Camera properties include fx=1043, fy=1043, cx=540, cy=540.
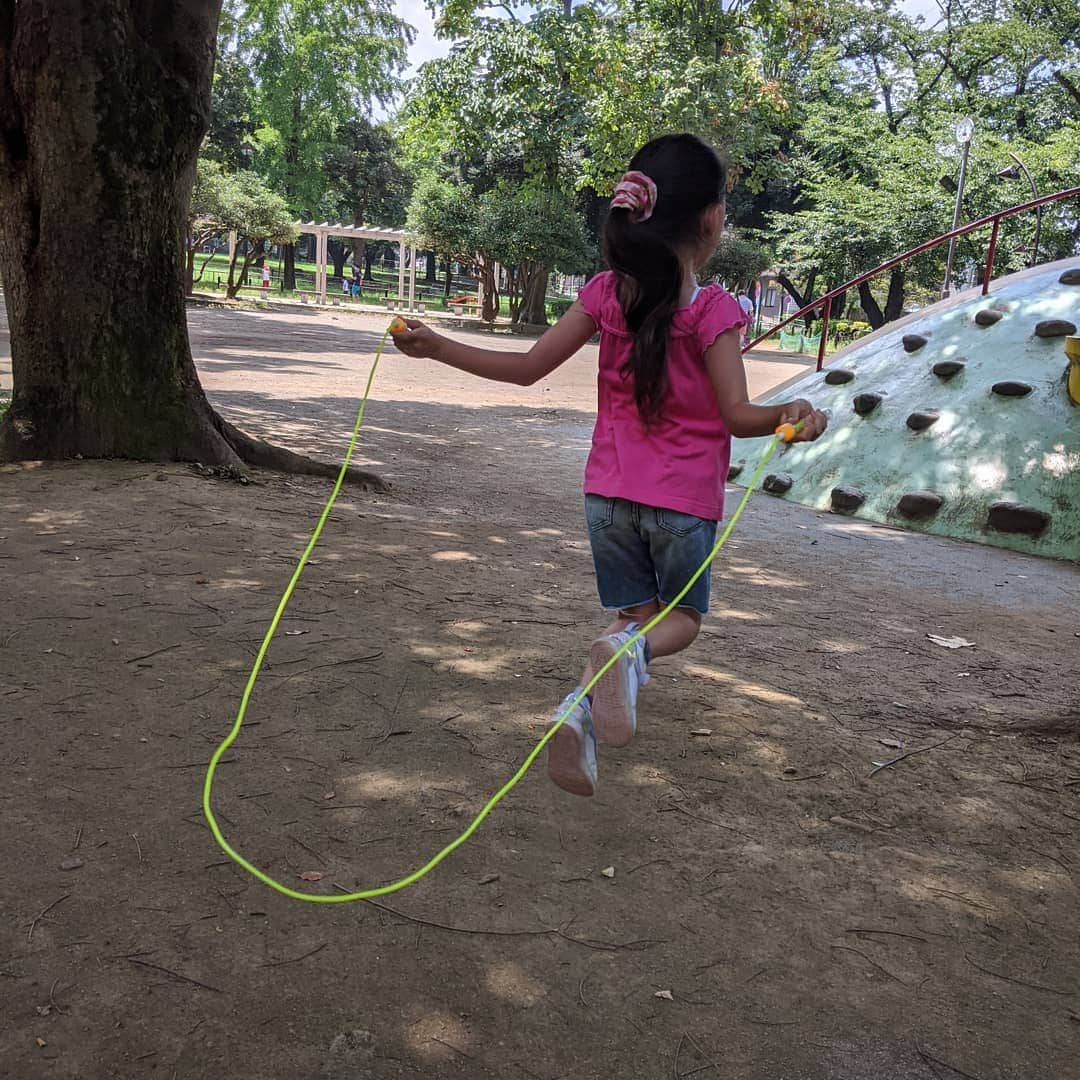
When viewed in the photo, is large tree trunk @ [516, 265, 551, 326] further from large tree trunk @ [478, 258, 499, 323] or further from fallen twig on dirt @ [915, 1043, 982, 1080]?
fallen twig on dirt @ [915, 1043, 982, 1080]

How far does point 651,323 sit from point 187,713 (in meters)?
2.06

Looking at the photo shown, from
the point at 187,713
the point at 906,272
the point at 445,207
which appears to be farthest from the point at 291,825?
the point at 906,272

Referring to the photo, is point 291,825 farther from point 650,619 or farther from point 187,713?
point 650,619

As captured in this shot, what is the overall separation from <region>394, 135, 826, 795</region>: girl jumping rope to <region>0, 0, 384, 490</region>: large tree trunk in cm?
486

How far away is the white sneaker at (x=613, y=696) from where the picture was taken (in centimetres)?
275

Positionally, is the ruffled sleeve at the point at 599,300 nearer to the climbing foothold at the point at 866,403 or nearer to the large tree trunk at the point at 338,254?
the climbing foothold at the point at 866,403

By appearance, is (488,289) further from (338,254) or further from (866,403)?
(338,254)

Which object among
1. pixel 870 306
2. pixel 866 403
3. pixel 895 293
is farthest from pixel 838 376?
pixel 895 293

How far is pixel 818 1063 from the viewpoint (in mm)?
2096


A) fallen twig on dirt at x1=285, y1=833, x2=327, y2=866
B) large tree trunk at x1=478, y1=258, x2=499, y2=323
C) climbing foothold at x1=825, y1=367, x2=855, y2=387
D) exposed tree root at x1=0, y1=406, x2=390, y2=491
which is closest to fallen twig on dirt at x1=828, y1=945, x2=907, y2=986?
fallen twig on dirt at x1=285, y1=833, x2=327, y2=866

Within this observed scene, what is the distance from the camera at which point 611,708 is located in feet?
9.05

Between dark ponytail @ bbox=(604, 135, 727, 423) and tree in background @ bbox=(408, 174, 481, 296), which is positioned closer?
dark ponytail @ bbox=(604, 135, 727, 423)

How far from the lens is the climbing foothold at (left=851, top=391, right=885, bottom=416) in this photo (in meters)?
9.62

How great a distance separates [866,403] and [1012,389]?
4.28ft
